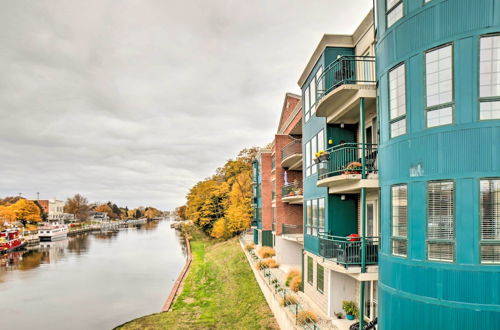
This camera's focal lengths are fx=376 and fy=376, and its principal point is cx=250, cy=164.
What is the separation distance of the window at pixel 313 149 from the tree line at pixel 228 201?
31500mm

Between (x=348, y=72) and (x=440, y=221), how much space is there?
7.47 meters

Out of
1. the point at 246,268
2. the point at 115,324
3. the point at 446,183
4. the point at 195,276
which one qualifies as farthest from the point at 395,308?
the point at 195,276

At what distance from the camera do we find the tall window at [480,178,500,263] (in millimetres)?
7777

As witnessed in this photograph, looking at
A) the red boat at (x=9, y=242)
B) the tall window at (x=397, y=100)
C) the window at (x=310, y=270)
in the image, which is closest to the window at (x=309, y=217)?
the window at (x=310, y=270)

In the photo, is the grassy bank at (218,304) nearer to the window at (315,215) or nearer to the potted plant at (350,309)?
the potted plant at (350,309)

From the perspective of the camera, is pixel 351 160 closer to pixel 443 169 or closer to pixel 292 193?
pixel 443 169

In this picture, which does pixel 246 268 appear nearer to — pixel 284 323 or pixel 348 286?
pixel 284 323

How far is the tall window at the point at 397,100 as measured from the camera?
951 centimetres

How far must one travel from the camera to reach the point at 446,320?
8.14 meters

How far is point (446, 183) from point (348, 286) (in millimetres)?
8227

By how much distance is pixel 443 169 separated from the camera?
8352 millimetres

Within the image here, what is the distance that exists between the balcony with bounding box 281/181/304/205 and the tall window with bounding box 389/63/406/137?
15.0m

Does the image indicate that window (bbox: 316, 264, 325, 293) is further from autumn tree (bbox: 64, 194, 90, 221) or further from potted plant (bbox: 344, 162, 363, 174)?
autumn tree (bbox: 64, 194, 90, 221)

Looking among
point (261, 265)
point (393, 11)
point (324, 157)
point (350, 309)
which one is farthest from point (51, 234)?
point (393, 11)
